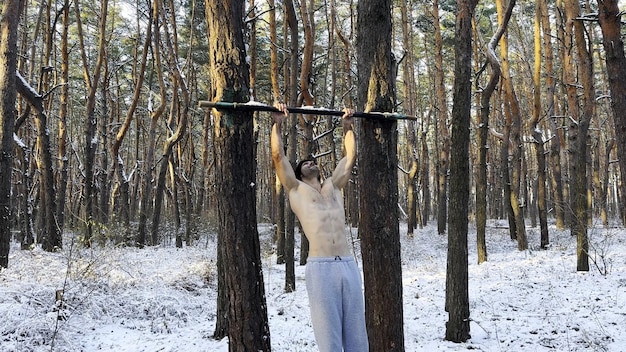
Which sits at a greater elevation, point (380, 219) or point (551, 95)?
point (551, 95)

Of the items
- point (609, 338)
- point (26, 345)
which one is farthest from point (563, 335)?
point (26, 345)

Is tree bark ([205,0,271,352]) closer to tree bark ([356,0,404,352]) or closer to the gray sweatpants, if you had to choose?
the gray sweatpants

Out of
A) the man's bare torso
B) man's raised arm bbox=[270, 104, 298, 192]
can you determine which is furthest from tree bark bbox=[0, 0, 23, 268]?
the man's bare torso

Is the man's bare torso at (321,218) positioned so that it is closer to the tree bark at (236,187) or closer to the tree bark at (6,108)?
the tree bark at (236,187)

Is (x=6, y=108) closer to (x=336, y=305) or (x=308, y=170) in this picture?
(x=308, y=170)

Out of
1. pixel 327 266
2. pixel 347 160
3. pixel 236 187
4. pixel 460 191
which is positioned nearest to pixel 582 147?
pixel 460 191

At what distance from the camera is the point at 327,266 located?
3646 millimetres

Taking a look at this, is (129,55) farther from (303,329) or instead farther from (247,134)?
(247,134)

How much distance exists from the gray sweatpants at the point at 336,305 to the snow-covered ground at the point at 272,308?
3257 mm

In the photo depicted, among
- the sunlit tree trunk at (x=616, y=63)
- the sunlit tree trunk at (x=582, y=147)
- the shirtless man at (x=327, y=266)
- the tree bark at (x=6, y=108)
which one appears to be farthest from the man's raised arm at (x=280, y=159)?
the sunlit tree trunk at (x=582, y=147)

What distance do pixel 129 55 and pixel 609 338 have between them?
23603mm

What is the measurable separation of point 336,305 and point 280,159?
136cm

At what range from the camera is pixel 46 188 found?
12461 millimetres

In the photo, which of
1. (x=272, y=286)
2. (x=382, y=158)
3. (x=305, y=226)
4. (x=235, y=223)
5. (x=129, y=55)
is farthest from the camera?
(x=129, y=55)
